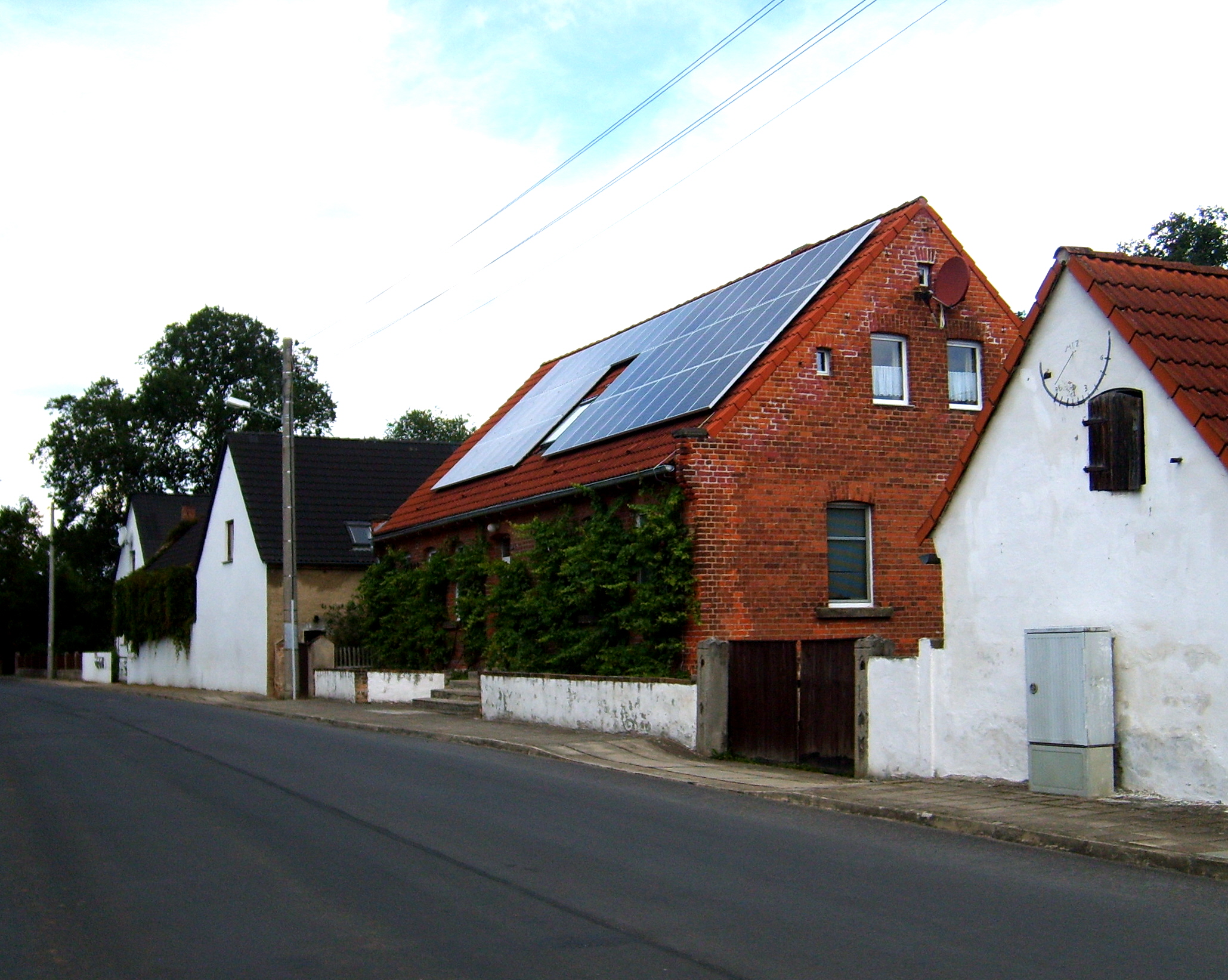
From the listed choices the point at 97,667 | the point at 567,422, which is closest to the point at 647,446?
the point at 567,422

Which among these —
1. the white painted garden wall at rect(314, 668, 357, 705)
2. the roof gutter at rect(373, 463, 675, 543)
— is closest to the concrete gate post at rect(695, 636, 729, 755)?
the roof gutter at rect(373, 463, 675, 543)

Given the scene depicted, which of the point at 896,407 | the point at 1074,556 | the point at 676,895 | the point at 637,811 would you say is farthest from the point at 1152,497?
the point at 896,407

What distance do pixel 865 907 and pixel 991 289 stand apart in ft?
58.1

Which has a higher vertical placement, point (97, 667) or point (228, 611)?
point (228, 611)

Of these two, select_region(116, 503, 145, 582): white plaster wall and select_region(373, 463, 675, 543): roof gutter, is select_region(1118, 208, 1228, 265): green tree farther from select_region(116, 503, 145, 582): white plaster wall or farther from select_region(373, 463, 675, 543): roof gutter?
select_region(116, 503, 145, 582): white plaster wall

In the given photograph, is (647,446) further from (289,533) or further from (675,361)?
(289,533)

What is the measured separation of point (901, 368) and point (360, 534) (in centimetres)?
1997

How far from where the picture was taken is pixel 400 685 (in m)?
27.5

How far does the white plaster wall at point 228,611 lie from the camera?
37.3m

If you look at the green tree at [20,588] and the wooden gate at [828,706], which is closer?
the wooden gate at [828,706]

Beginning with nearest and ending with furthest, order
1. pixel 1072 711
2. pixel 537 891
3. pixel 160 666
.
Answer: pixel 537 891 → pixel 1072 711 → pixel 160 666

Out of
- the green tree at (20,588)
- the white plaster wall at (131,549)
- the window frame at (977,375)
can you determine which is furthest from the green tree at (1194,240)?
the green tree at (20,588)

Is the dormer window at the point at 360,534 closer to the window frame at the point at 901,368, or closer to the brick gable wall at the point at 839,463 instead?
the brick gable wall at the point at 839,463

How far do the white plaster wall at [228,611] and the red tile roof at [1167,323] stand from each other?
2727 centimetres
